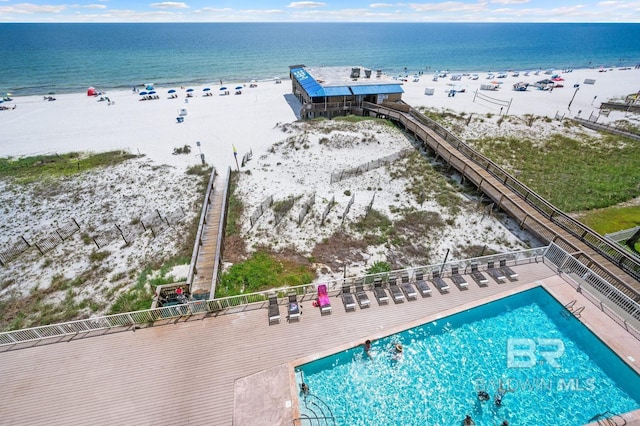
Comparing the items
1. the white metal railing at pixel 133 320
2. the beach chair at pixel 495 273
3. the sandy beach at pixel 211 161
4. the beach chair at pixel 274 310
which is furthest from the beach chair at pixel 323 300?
the beach chair at pixel 495 273

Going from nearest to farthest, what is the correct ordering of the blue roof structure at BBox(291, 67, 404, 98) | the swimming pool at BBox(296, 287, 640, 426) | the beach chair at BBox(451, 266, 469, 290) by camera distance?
the swimming pool at BBox(296, 287, 640, 426) < the beach chair at BBox(451, 266, 469, 290) < the blue roof structure at BBox(291, 67, 404, 98)

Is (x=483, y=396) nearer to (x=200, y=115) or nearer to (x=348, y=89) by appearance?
(x=348, y=89)

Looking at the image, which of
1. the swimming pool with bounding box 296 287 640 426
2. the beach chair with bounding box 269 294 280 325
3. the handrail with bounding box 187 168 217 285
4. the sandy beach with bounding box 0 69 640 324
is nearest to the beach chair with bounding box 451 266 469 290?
the swimming pool with bounding box 296 287 640 426

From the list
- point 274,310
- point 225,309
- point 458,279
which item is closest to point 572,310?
point 458,279

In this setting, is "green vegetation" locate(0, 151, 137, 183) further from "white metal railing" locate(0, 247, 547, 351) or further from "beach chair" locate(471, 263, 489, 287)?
"beach chair" locate(471, 263, 489, 287)

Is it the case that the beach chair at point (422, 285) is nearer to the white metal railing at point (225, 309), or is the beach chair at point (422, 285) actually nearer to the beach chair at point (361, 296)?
the white metal railing at point (225, 309)

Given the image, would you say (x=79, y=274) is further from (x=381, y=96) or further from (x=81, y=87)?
(x=81, y=87)

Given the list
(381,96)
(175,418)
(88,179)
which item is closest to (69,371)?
(175,418)
